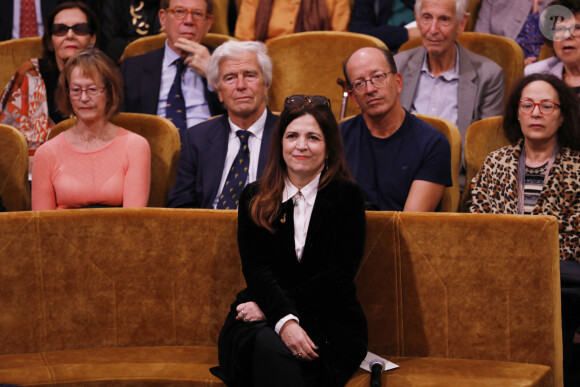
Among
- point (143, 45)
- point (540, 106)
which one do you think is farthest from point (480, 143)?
point (143, 45)

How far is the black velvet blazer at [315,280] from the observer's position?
2.17m

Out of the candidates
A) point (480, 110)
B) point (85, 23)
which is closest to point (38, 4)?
point (85, 23)

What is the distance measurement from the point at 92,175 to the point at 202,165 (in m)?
0.39

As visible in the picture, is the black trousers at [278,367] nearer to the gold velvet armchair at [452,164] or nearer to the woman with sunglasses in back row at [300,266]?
the woman with sunglasses in back row at [300,266]

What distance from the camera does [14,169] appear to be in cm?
305

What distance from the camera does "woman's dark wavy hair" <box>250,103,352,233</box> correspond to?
7.59 feet

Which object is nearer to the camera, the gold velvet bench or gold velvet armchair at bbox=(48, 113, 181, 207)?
the gold velvet bench

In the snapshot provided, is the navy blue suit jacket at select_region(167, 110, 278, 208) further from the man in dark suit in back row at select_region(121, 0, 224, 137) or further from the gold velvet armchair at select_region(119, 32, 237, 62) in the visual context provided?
the gold velvet armchair at select_region(119, 32, 237, 62)

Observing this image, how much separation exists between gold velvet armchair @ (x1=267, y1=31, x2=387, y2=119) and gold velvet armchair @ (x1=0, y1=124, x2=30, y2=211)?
112 centimetres

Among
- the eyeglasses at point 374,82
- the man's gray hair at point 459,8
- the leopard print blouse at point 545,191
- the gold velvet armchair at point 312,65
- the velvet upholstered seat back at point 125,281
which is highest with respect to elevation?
the man's gray hair at point 459,8

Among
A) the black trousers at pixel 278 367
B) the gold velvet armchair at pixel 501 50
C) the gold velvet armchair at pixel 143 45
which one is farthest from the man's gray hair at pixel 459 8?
the black trousers at pixel 278 367

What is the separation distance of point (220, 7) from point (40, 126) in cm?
115

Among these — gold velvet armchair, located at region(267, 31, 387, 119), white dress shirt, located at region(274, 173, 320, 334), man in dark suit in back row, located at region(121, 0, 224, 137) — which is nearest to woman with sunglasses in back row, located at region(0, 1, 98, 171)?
man in dark suit in back row, located at region(121, 0, 224, 137)

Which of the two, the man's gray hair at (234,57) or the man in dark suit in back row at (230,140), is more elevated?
the man's gray hair at (234,57)
